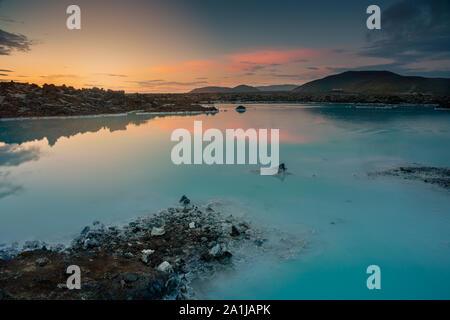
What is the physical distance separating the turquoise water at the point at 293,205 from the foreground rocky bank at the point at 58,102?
24.0m

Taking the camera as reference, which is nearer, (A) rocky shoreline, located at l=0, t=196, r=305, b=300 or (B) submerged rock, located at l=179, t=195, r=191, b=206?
(A) rocky shoreline, located at l=0, t=196, r=305, b=300

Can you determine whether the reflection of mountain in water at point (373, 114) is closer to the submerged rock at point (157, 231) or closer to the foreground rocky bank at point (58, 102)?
the foreground rocky bank at point (58, 102)

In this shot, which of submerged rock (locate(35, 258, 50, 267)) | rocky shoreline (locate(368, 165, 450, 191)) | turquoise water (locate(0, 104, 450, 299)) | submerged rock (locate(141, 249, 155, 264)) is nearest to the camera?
submerged rock (locate(35, 258, 50, 267))

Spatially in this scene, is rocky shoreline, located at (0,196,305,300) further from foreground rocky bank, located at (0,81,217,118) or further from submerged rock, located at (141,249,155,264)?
foreground rocky bank, located at (0,81,217,118)

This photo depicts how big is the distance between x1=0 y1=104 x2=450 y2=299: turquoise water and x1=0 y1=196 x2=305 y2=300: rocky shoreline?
20.5 inches

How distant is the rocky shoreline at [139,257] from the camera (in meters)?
4.59

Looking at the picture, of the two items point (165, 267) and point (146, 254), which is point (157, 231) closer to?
point (146, 254)

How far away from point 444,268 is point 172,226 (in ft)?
20.1

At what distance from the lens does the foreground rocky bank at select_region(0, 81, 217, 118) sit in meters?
37.9

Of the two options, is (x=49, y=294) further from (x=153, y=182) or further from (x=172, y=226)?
(x=153, y=182)

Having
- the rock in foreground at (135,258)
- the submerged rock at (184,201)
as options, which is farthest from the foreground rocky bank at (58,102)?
the rock in foreground at (135,258)

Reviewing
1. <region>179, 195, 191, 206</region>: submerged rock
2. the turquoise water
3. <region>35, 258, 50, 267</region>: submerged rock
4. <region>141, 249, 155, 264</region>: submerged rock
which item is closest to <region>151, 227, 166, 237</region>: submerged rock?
<region>141, 249, 155, 264</region>: submerged rock
